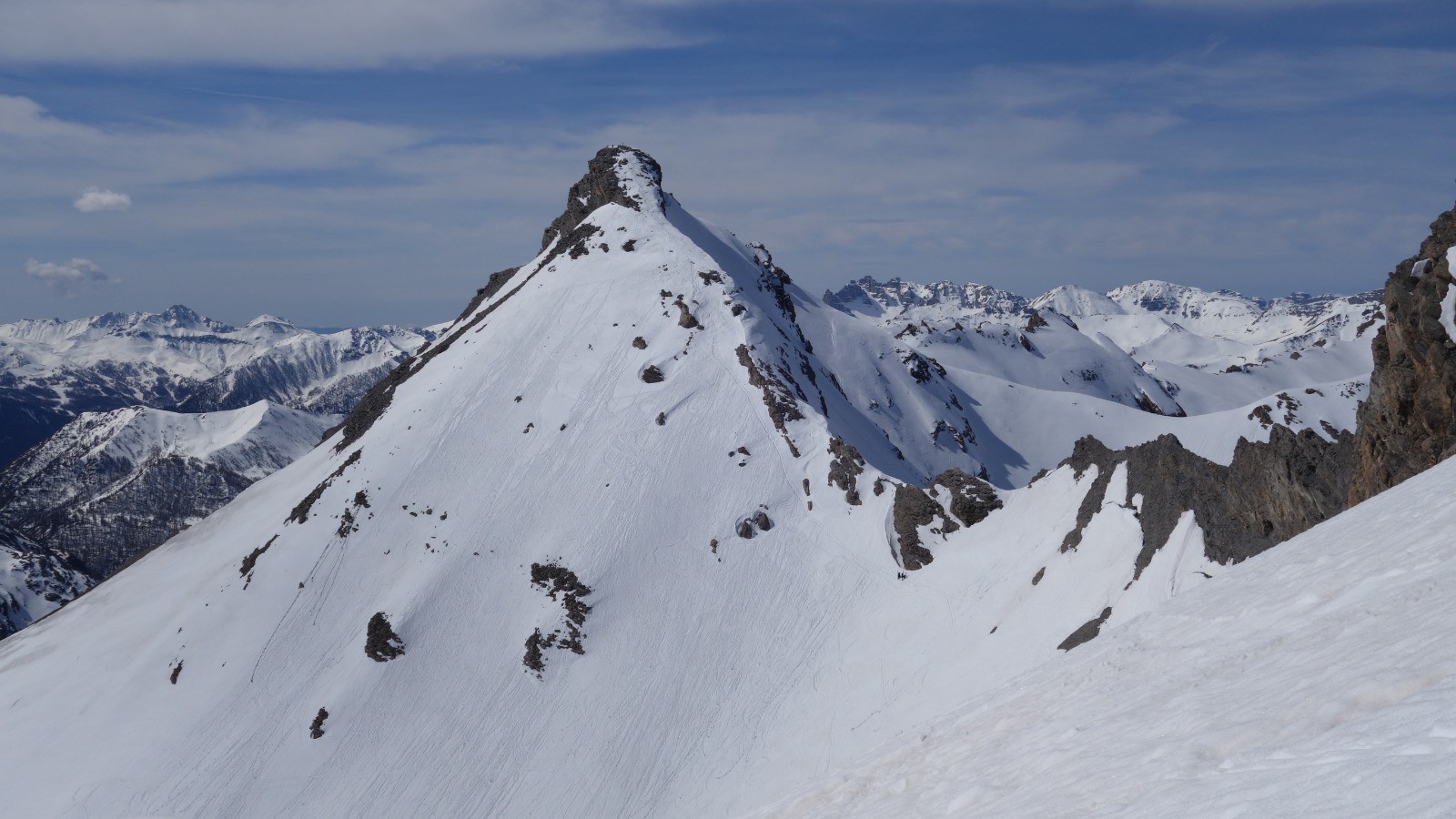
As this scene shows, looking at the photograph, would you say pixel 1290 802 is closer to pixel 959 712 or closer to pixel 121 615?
pixel 959 712

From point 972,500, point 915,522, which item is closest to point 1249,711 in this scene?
point 972,500

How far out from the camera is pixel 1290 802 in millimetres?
7285

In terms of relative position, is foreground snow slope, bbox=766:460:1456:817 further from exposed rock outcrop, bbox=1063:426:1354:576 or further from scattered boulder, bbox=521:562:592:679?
scattered boulder, bbox=521:562:592:679

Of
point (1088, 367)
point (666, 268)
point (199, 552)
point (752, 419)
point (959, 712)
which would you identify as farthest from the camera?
point (1088, 367)

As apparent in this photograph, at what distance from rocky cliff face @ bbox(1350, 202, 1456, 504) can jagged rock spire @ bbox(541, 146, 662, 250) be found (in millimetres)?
86877

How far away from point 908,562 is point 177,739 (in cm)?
5320

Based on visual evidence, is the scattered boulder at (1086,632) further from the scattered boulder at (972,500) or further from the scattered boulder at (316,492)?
the scattered boulder at (316,492)

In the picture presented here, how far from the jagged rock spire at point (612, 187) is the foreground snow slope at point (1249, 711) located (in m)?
93.9

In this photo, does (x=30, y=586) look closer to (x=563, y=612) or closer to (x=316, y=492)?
(x=316, y=492)

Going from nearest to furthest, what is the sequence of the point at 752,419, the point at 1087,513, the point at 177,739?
the point at 1087,513 < the point at 177,739 < the point at 752,419

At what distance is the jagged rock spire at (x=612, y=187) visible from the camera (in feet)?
350

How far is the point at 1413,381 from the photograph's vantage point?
79.0ft

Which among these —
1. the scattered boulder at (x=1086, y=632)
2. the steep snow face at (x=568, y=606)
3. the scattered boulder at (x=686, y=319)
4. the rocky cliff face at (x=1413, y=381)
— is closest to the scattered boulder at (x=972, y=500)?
the steep snow face at (x=568, y=606)

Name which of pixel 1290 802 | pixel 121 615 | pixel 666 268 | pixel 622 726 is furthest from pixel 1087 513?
pixel 121 615
